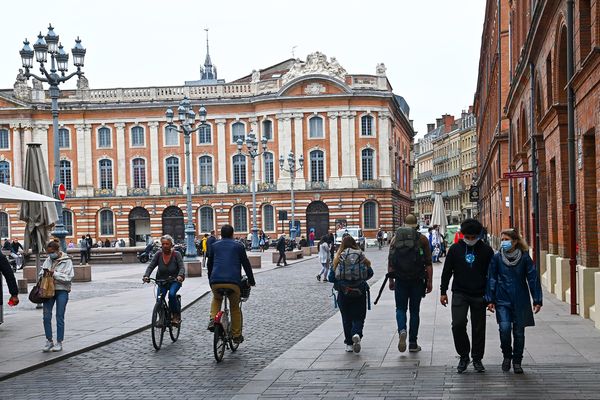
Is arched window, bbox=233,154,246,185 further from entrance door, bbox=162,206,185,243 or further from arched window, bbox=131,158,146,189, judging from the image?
arched window, bbox=131,158,146,189

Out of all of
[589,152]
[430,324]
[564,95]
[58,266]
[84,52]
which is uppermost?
[84,52]

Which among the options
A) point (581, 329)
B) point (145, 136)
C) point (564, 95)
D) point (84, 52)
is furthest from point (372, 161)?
point (581, 329)

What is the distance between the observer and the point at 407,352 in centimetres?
1242

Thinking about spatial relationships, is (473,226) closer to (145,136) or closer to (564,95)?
(564,95)

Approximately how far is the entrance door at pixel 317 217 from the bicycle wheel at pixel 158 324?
6301cm

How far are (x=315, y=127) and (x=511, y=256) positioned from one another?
66.4 m

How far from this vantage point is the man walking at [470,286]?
→ 1076cm

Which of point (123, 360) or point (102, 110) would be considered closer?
point (123, 360)

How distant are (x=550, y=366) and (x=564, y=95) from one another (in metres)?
9.36

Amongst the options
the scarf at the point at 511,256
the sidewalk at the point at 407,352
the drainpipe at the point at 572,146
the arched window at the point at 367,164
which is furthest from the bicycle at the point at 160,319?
the arched window at the point at 367,164

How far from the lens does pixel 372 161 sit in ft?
252

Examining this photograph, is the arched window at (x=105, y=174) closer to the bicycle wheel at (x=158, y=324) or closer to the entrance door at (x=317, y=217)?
the entrance door at (x=317, y=217)

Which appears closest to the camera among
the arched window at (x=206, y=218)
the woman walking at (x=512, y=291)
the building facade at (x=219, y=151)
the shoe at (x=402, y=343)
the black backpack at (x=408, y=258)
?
the woman walking at (x=512, y=291)

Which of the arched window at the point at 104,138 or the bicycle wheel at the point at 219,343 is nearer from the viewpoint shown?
the bicycle wheel at the point at 219,343
